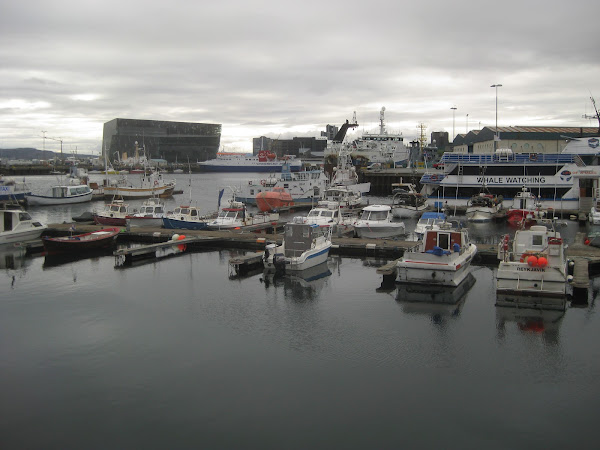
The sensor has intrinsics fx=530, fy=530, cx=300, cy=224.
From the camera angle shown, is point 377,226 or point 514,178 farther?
point 514,178

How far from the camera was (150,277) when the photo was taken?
966 inches

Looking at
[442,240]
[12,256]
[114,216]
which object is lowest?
[12,256]

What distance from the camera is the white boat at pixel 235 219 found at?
35.3 metres

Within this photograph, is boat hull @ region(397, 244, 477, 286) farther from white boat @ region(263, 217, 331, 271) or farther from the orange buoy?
white boat @ region(263, 217, 331, 271)

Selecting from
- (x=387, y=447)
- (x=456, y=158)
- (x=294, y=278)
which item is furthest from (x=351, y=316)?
(x=456, y=158)

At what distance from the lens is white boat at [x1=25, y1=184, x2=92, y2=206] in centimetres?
6309

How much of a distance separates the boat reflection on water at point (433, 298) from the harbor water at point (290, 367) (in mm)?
104

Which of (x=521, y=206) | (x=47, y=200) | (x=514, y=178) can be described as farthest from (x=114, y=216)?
(x=514, y=178)

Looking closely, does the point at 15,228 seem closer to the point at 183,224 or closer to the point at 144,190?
the point at 183,224

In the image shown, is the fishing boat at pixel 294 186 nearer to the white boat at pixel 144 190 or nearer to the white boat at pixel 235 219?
the white boat at pixel 144 190

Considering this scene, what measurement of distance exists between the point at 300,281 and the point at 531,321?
9.69 metres

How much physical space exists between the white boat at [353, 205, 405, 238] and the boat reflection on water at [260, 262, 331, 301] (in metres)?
8.11

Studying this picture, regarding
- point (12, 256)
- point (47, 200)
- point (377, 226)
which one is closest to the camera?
point (12, 256)

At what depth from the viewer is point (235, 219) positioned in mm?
36156
